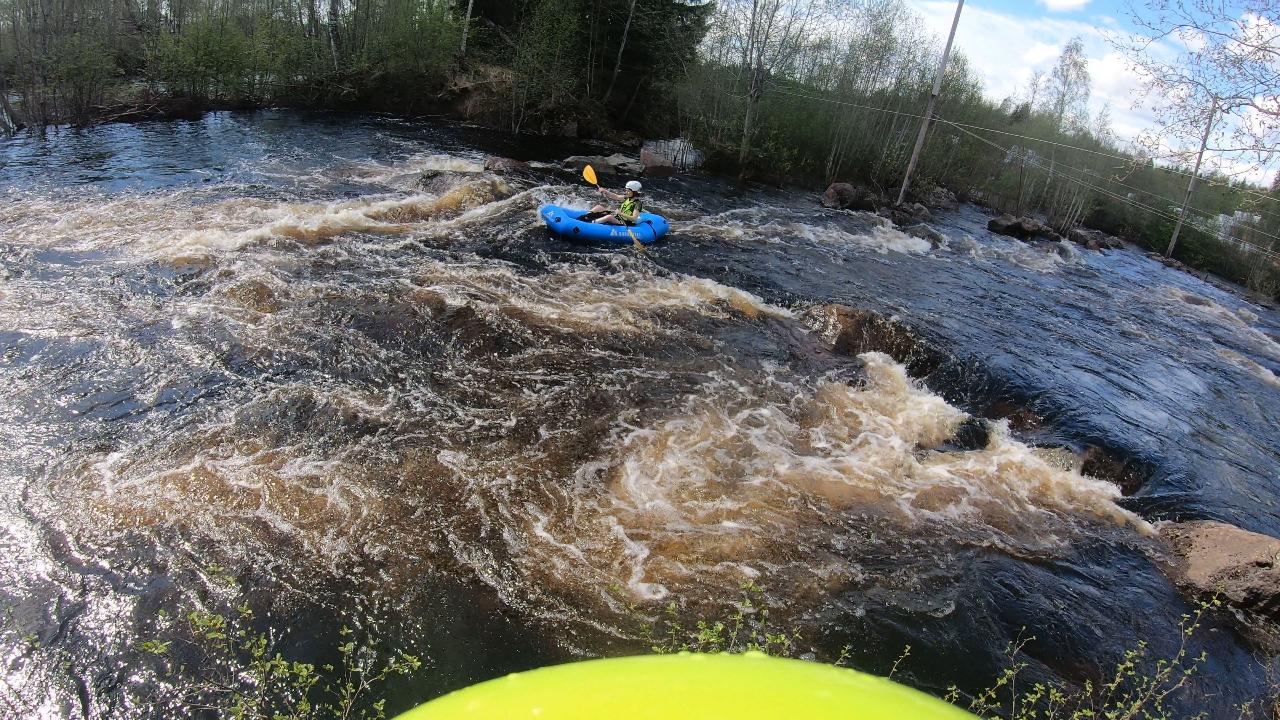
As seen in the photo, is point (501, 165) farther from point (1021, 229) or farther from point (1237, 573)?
point (1237, 573)

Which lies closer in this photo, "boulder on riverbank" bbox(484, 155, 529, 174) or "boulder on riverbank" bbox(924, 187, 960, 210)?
"boulder on riverbank" bbox(484, 155, 529, 174)

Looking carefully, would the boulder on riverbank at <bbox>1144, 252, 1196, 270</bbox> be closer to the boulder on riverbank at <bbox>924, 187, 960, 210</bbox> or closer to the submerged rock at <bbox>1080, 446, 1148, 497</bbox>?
the boulder on riverbank at <bbox>924, 187, 960, 210</bbox>

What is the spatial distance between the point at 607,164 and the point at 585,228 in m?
6.88

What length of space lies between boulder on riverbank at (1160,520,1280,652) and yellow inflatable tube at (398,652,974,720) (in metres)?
5.56

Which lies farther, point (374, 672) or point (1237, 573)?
point (1237, 573)

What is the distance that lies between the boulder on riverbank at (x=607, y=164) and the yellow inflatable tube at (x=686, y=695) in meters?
16.0

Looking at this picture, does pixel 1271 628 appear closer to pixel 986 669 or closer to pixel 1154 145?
pixel 986 669

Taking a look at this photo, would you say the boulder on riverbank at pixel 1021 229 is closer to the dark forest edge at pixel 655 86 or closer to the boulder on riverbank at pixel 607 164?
the dark forest edge at pixel 655 86

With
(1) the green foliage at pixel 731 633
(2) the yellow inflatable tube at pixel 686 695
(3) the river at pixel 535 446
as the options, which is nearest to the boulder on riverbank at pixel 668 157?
(3) the river at pixel 535 446

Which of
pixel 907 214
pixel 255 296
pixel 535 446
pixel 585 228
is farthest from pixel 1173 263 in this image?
pixel 255 296

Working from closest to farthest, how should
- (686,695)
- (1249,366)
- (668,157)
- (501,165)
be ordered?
(686,695) < (1249,366) < (501,165) < (668,157)

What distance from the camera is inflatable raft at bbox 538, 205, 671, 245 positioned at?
1089cm

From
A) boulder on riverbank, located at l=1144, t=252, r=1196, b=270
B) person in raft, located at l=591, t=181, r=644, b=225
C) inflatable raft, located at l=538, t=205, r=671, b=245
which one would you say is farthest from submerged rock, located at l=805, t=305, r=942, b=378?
boulder on riverbank, located at l=1144, t=252, r=1196, b=270

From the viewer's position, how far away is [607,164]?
1712 cm
